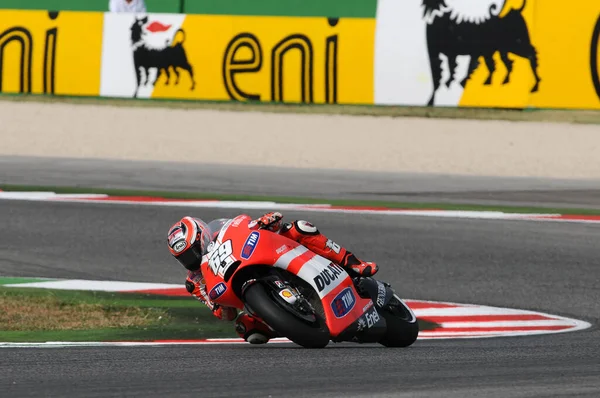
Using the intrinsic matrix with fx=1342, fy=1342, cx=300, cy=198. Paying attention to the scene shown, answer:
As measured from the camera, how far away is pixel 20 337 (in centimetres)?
820

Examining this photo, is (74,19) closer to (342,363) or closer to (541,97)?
(541,97)

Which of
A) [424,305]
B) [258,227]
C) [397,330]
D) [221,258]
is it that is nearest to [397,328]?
[397,330]

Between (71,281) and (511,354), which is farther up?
(511,354)

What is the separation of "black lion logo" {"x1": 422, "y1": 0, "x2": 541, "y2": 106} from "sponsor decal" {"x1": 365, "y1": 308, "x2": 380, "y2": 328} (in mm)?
13313

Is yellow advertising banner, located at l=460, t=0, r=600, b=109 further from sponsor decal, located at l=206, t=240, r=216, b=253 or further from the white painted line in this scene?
sponsor decal, located at l=206, t=240, r=216, b=253

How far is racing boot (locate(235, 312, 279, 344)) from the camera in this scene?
7.67 metres

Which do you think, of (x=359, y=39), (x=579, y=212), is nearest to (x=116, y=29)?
(x=359, y=39)

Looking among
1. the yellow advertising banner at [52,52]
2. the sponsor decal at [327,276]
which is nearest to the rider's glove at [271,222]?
the sponsor decal at [327,276]

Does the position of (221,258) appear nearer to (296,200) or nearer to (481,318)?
(481,318)

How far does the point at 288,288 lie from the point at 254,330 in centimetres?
52

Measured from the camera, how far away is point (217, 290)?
295 inches

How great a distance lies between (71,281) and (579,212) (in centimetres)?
595

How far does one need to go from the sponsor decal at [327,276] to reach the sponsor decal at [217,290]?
52 cm

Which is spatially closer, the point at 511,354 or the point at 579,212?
the point at 511,354
